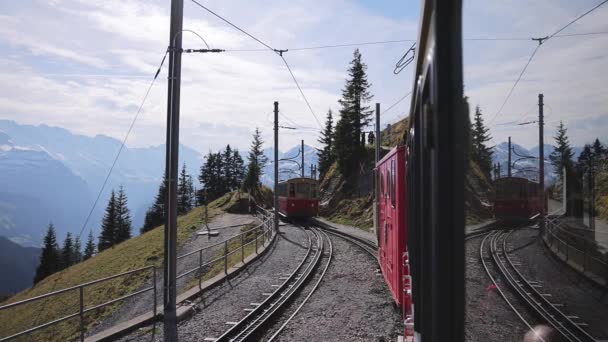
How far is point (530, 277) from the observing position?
1449 mm

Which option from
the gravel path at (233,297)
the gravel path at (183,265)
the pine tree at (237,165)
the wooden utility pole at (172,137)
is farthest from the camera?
the pine tree at (237,165)

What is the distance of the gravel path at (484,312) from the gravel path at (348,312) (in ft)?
21.4

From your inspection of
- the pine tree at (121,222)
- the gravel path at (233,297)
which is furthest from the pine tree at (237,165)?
the gravel path at (233,297)

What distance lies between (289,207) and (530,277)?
33393 millimetres

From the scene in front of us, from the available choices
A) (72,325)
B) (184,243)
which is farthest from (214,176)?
(72,325)

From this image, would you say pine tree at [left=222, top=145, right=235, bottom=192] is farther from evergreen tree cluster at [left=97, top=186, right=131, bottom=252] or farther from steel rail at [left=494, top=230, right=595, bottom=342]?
steel rail at [left=494, top=230, right=595, bottom=342]

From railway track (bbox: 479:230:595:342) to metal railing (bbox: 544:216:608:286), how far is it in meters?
0.12

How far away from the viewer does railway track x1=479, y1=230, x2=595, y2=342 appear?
4.02 ft

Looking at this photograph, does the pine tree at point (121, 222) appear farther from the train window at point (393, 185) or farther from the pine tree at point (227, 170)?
the train window at point (393, 185)

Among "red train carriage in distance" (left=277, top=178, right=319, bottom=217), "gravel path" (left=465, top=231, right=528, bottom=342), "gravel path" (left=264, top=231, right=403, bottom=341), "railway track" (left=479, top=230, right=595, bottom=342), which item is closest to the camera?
"railway track" (left=479, top=230, right=595, bottom=342)

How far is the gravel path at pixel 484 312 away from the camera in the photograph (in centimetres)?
152

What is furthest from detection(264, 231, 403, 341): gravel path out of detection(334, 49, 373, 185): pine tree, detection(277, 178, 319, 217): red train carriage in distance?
detection(334, 49, 373, 185): pine tree

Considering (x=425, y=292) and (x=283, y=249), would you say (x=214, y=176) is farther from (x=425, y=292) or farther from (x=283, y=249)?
(x=425, y=292)

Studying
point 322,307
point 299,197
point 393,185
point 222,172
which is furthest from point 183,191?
point 393,185
